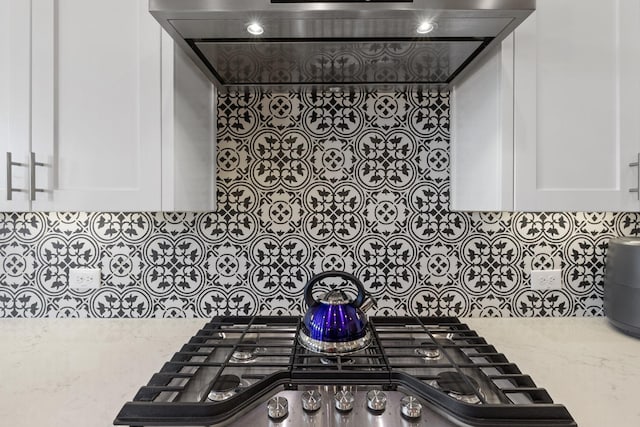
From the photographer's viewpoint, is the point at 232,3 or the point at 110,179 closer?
the point at 232,3

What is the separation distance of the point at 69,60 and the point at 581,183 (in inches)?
58.6

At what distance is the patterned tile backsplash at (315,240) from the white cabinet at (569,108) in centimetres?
34

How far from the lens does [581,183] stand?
105 cm

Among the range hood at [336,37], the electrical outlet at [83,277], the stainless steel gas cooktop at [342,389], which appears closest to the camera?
the stainless steel gas cooktop at [342,389]

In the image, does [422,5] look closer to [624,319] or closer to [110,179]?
[110,179]

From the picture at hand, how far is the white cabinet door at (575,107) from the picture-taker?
3.39 ft

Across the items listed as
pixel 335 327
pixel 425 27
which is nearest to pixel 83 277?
pixel 335 327

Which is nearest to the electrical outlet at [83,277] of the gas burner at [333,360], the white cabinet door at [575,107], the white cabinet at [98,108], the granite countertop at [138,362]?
the granite countertop at [138,362]

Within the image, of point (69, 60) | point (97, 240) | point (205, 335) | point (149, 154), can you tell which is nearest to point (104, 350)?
point (205, 335)

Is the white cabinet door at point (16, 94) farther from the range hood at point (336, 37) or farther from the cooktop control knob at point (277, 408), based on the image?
the cooktop control knob at point (277, 408)

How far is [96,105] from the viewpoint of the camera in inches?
41.4

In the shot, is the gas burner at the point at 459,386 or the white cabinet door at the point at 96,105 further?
the white cabinet door at the point at 96,105

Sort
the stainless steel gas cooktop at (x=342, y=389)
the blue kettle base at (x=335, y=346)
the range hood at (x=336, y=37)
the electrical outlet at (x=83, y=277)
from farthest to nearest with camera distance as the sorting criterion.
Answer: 1. the electrical outlet at (x=83, y=277)
2. the blue kettle base at (x=335, y=346)
3. the range hood at (x=336, y=37)
4. the stainless steel gas cooktop at (x=342, y=389)

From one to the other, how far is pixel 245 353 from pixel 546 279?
3.66 ft
